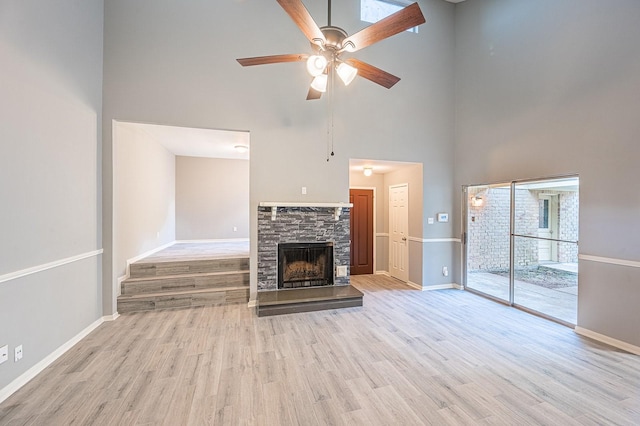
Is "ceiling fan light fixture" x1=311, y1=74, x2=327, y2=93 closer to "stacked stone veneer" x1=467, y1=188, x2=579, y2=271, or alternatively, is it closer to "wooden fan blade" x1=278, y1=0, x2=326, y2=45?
"wooden fan blade" x1=278, y1=0, x2=326, y2=45

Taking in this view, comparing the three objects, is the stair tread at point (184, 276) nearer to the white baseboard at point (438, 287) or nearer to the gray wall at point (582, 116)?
the white baseboard at point (438, 287)

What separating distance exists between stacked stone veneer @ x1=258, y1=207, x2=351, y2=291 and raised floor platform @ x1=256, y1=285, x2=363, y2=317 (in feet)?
1.00

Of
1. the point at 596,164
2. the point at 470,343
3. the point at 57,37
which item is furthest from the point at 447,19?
the point at 57,37

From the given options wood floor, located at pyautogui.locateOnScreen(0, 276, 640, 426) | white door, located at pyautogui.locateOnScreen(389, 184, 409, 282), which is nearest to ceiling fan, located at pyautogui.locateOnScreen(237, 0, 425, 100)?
wood floor, located at pyautogui.locateOnScreen(0, 276, 640, 426)

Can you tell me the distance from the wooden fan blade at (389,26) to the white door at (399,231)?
154 inches

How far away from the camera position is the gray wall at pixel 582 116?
3.05 m

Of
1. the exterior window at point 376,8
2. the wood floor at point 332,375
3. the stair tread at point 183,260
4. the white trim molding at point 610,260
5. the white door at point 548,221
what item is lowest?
the wood floor at point 332,375

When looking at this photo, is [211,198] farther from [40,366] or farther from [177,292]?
[40,366]

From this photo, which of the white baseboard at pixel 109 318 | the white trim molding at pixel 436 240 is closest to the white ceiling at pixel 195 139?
the white baseboard at pixel 109 318

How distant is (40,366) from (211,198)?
17.4 feet

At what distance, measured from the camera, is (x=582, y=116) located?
3.45 meters

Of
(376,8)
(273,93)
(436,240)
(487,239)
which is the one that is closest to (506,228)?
(487,239)

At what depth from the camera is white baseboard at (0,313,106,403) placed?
2234 millimetres

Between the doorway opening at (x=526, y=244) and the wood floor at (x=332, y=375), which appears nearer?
the wood floor at (x=332, y=375)
